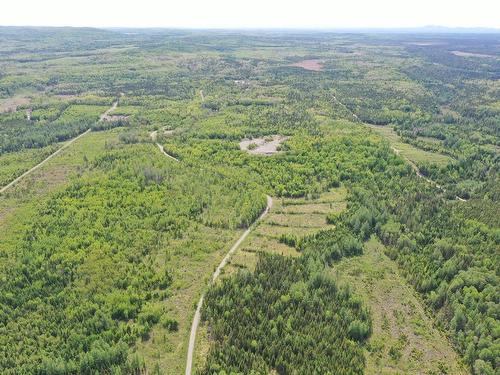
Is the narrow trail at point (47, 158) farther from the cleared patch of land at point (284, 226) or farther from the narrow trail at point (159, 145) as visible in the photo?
the cleared patch of land at point (284, 226)

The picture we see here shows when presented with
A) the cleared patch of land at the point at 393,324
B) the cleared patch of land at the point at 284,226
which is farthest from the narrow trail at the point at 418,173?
the cleared patch of land at the point at 393,324

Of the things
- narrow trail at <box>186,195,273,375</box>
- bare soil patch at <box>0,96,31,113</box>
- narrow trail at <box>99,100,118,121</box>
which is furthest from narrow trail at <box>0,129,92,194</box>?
narrow trail at <box>186,195,273,375</box>

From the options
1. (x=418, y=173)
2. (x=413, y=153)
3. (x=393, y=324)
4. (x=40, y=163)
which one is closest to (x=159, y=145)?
(x=40, y=163)

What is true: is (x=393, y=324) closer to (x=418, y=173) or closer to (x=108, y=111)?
(x=418, y=173)

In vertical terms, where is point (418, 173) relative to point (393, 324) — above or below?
above

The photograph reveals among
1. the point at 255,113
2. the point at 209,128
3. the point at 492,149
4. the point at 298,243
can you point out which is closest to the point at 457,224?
the point at 298,243

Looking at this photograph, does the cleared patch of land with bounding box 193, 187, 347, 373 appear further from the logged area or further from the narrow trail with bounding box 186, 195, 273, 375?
the narrow trail with bounding box 186, 195, 273, 375
